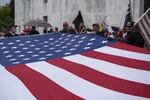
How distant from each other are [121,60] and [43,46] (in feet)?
4.29

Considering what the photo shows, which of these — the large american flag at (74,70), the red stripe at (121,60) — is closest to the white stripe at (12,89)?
the large american flag at (74,70)

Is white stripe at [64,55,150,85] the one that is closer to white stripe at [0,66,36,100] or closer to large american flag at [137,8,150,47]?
white stripe at [0,66,36,100]

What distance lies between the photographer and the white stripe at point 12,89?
15.1 ft

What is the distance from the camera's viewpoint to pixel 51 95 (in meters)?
4.59

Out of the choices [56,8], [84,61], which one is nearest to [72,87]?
[84,61]

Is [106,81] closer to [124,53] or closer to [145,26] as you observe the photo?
[124,53]

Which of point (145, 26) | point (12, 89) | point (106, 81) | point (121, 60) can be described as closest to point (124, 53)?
point (121, 60)

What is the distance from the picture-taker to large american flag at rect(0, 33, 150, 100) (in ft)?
15.2

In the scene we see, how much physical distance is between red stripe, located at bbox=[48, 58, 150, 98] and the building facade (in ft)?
53.4

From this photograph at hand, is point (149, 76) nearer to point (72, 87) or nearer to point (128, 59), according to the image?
point (128, 59)

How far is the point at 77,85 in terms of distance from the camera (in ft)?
15.9

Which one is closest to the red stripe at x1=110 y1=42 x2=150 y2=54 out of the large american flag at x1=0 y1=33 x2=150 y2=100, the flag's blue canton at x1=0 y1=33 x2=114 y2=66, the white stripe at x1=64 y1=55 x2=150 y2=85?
the large american flag at x1=0 y1=33 x2=150 y2=100

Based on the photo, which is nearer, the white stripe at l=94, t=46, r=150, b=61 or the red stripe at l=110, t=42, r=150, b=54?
the white stripe at l=94, t=46, r=150, b=61

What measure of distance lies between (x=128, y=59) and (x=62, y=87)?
89 cm
